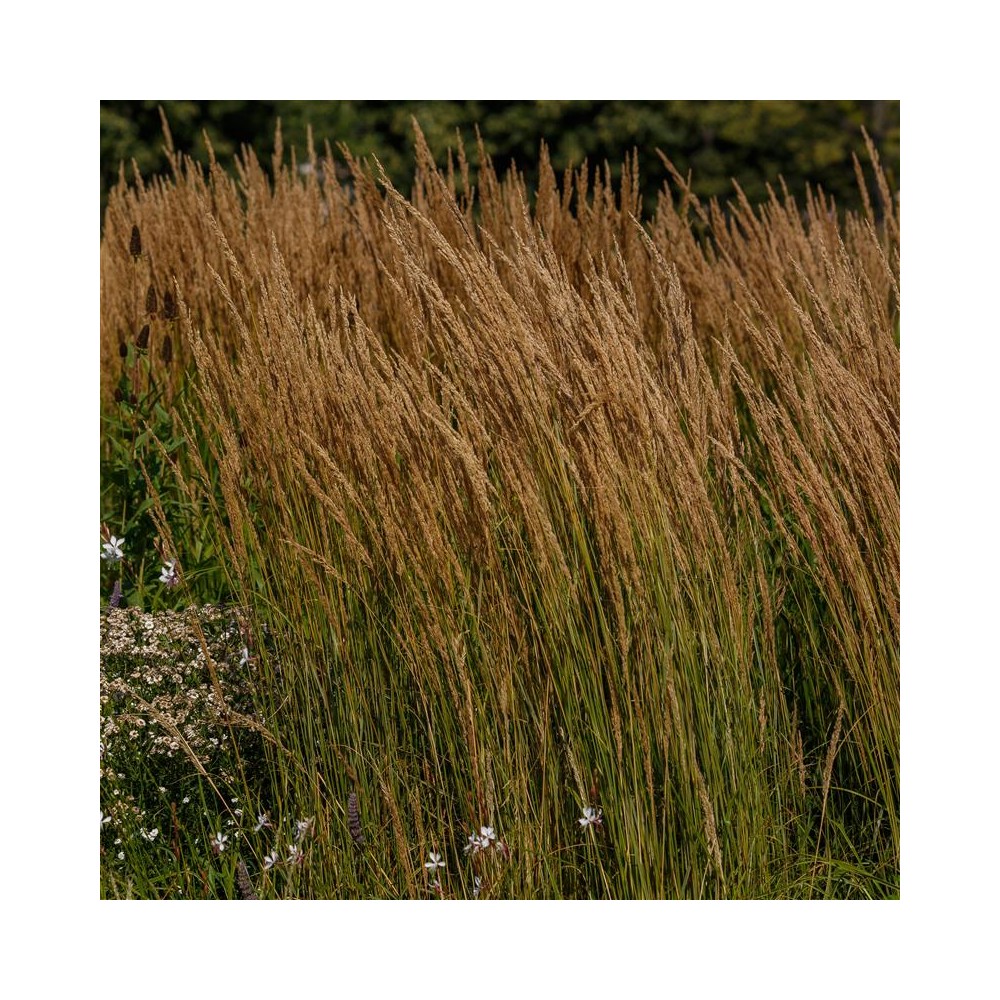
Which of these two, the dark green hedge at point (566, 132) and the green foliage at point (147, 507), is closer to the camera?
the green foliage at point (147, 507)

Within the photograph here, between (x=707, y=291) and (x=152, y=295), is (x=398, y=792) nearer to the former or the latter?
(x=152, y=295)

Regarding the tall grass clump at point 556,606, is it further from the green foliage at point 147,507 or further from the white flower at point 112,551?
the green foliage at point 147,507

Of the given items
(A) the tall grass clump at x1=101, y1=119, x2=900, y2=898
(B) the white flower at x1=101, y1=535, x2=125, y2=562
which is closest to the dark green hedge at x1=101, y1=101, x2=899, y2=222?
(B) the white flower at x1=101, y1=535, x2=125, y2=562

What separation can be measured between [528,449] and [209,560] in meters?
1.29

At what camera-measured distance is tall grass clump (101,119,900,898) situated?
2209 mm

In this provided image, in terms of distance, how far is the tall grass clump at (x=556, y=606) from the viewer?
2.21 meters

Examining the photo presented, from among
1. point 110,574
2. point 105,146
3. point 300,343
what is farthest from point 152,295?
point 105,146

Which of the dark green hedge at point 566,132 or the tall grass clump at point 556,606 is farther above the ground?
the dark green hedge at point 566,132

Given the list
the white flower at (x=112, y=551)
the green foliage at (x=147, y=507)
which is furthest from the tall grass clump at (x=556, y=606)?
the green foliage at (x=147, y=507)

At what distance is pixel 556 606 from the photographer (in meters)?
2.22

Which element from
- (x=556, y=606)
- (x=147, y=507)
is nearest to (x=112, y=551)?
(x=147, y=507)

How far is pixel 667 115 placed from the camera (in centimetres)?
1080

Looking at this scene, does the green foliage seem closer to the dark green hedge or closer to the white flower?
the white flower

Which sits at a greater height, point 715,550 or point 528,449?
point 528,449
